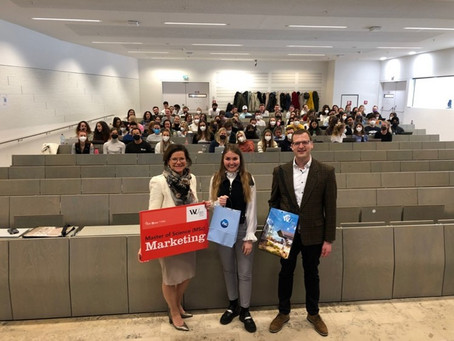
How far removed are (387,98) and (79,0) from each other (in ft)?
52.2

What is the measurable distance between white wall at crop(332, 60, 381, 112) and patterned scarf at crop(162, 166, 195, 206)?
16.8 metres

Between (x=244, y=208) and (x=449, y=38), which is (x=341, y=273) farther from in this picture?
(x=449, y=38)

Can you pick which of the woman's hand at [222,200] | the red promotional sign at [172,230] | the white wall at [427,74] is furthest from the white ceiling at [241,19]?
the red promotional sign at [172,230]

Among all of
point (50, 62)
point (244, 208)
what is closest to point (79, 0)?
point (50, 62)

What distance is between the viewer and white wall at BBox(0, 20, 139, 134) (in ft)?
26.7

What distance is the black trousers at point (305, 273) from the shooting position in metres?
2.67

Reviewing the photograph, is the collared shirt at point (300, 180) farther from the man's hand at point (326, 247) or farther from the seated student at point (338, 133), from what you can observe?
the seated student at point (338, 133)

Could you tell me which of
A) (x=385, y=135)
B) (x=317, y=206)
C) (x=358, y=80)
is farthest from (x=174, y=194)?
(x=358, y=80)

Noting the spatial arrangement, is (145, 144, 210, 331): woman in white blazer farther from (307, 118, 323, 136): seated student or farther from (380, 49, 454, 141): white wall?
(380, 49, 454, 141): white wall

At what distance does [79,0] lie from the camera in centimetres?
617

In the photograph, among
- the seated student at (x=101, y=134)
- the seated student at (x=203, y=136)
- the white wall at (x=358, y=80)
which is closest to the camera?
the seated student at (x=101, y=134)

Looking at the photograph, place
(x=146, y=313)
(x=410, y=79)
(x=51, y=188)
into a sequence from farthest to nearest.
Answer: (x=410, y=79), (x=51, y=188), (x=146, y=313)

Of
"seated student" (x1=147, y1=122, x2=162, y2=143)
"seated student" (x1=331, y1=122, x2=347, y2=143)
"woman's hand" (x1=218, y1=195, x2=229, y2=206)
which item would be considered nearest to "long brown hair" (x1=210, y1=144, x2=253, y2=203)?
"woman's hand" (x1=218, y1=195, x2=229, y2=206)

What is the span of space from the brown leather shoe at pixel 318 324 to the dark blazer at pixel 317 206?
0.71m
